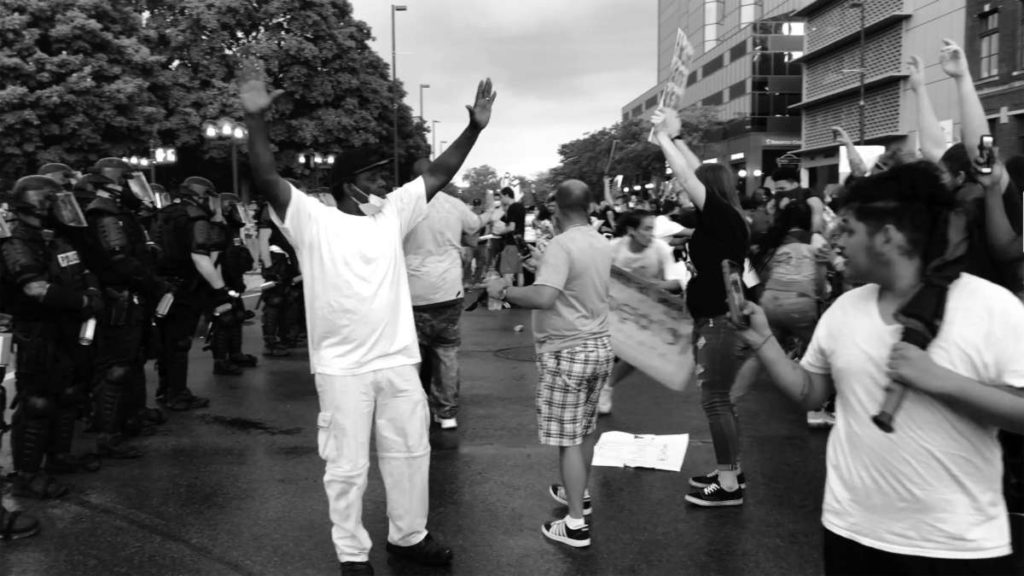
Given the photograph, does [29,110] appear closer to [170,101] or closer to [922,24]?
[170,101]

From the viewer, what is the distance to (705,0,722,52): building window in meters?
77.9

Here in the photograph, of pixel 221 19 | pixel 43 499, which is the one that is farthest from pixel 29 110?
pixel 43 499

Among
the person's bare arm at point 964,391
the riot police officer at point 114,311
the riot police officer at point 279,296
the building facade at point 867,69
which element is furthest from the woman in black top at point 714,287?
the building facade at point 867,69

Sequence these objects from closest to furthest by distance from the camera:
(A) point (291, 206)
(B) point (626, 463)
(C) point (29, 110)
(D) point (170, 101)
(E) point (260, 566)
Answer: (A) point (291, 206)
(E) point (260, 566)
(B) point (626, 463)
(C) point (29, 110)
(D) point (170, 101)

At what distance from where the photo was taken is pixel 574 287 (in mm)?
4457

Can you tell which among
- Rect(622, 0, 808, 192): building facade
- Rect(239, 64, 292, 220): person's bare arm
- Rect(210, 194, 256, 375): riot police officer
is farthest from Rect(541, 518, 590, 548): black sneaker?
Rect(622, 0, 808, 192): building facade

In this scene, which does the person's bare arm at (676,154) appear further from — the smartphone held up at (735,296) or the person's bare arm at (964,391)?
the person's bare arm at (964,391)

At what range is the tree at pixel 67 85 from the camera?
3328 cm

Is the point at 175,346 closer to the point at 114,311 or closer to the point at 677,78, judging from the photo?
the point at 114,311

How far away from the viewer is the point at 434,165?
438 centimetres

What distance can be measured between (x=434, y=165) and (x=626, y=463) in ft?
8.46

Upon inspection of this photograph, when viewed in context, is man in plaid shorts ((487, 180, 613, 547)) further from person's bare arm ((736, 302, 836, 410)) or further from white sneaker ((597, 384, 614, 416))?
white sneaker ((597, 384, 614, 416))

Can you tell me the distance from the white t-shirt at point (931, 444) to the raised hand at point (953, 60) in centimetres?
190

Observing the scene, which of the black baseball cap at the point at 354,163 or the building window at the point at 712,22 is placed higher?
the building window at the point at 712,22
